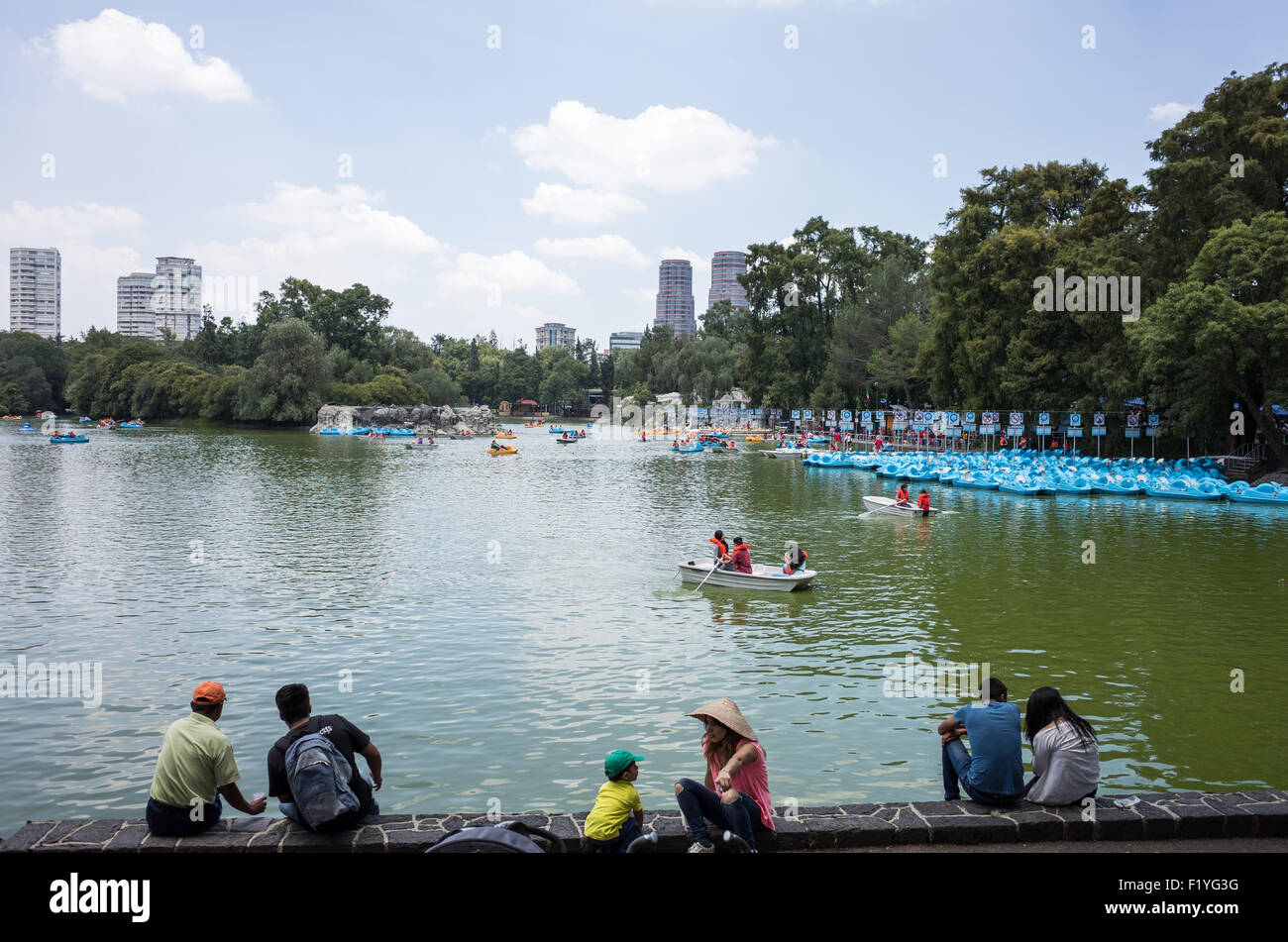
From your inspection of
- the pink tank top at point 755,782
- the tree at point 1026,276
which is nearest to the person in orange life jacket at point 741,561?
the pink tank top at point 755,782

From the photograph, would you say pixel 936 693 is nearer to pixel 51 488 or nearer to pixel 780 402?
pixel 51 488

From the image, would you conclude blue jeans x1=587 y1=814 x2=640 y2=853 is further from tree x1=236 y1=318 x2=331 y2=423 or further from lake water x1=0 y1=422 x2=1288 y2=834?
tree x1=236 y1=318 x2=331 y2=423

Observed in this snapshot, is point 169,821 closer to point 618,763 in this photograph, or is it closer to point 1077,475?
point 618,763

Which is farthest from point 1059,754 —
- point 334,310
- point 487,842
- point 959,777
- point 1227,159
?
point 334,310

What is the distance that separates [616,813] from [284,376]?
11480 cm

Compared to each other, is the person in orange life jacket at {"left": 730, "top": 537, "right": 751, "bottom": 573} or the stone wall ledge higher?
the person in orange life jacket at {"left": 730, "top": 537, "right": 751, "bottom": 573}

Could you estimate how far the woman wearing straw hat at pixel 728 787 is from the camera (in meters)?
7.52

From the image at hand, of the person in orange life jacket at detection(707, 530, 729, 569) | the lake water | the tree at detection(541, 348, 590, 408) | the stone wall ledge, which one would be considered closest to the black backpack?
the stone wall ledge

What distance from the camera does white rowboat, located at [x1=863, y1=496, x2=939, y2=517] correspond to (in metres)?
39.0

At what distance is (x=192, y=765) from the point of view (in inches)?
311

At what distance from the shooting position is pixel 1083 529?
112ft

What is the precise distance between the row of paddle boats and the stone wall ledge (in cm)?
3982
